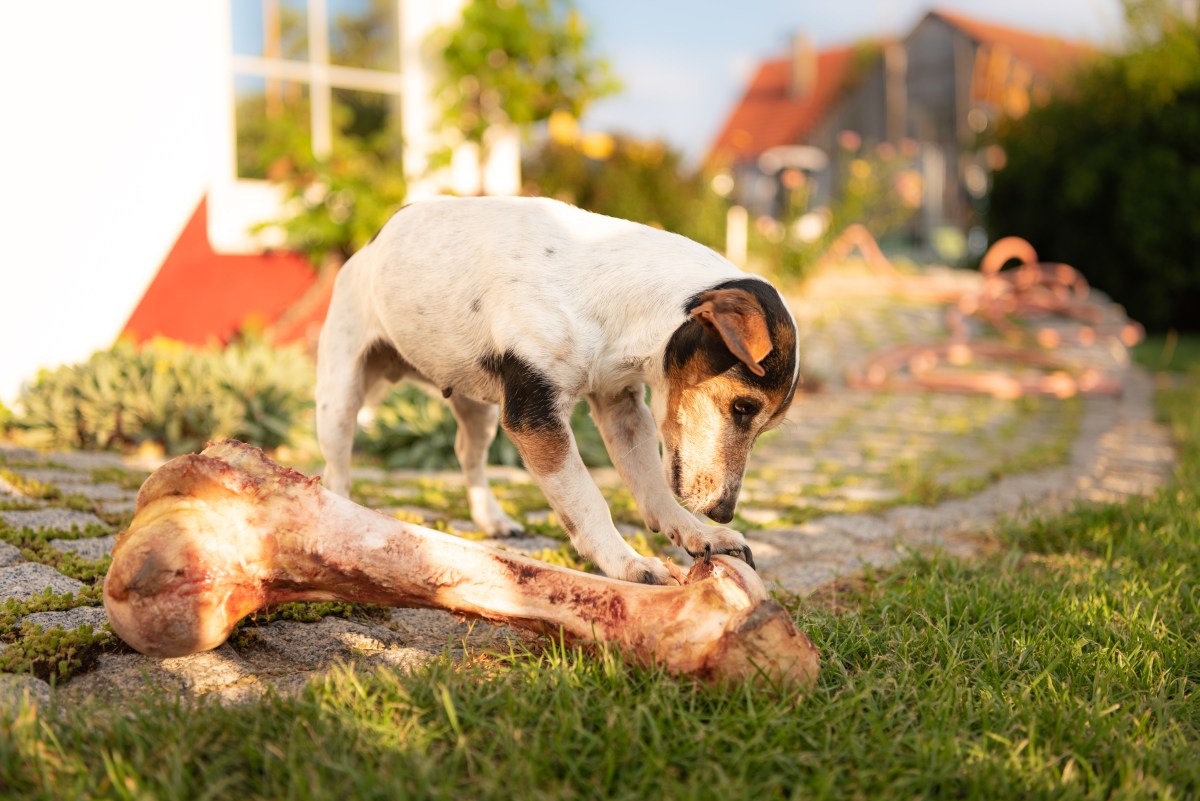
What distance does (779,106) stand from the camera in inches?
1508

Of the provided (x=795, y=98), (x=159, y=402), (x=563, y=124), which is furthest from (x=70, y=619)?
(x=795, y=98)

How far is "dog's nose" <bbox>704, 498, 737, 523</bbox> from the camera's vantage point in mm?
2645

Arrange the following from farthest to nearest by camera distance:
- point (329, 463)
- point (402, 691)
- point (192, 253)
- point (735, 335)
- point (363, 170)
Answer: point (363, 170) → point (192, 253) → point (329, 463) → point (735, 335) → point (402, 691)

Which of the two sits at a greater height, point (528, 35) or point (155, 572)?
point (528, 35)

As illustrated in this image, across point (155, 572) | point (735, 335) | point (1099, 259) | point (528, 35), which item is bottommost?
point (1099, 259)

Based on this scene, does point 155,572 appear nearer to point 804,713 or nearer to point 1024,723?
point 804,713

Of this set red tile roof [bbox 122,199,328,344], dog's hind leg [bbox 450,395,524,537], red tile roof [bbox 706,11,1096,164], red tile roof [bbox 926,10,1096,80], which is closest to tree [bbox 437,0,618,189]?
red tile roof [bbox 122,199,328,344]

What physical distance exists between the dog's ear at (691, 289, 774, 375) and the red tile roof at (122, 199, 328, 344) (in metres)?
5.11

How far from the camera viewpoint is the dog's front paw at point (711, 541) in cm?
282

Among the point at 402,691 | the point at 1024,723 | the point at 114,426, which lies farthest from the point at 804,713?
the point at 114,426

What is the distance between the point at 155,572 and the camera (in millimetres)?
2145

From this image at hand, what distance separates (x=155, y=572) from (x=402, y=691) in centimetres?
61

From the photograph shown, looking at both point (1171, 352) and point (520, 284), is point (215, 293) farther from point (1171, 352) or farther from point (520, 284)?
point (1171, 352)

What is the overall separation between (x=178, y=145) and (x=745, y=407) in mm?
5562
